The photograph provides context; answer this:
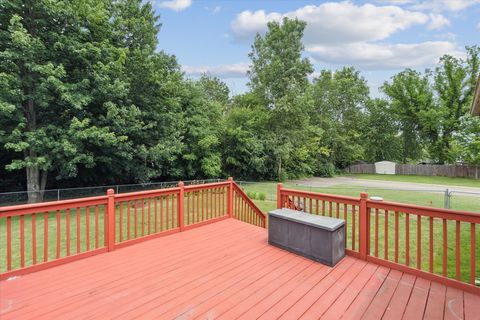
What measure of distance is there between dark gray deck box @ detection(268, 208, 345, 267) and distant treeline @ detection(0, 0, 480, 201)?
7.05m

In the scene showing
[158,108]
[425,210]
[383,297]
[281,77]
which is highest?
[281,77]

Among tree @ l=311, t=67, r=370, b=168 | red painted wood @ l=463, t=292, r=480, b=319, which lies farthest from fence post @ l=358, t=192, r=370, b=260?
tree @ l=311, t=67, r=370, b=168

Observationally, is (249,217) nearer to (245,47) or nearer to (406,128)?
(245,47)

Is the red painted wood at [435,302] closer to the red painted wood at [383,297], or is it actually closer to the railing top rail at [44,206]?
the red painted wood at [383,297]

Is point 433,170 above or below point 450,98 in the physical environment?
below

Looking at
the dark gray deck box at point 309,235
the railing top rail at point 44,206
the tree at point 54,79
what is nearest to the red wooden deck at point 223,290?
the dark gray deck box at point 309,235

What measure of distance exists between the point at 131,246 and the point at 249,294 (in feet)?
6.97

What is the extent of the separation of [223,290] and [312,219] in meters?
1.50

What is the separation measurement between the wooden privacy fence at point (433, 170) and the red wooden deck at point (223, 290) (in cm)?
2635

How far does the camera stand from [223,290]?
2717 millimetres

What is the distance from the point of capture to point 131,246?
3914 mm

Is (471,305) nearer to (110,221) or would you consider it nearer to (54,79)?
(110,221)

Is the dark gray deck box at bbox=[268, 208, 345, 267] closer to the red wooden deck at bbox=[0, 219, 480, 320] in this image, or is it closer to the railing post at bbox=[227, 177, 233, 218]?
the red wooden deck at bbox=[0, 219, 480, 320]

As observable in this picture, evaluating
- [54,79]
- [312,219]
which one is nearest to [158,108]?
[54,79]
